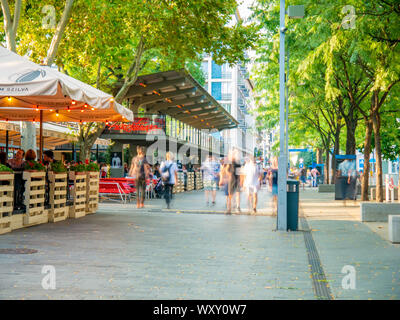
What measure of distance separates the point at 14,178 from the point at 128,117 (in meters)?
4.28

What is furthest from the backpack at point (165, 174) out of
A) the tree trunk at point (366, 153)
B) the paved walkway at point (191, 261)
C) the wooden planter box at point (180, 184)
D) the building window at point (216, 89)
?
the building window at point (216, 89)

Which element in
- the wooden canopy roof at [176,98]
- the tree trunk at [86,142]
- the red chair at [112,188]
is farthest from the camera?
the wooden canopy roof at [176,98]

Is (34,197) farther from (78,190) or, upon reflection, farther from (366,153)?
(366,153)

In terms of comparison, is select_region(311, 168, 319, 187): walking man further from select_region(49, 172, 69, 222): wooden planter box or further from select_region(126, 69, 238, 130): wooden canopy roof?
select_region(49, 172, 69, 222): wooden planter box

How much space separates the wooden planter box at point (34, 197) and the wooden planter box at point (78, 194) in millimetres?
1598

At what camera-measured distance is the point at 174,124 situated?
1594 inches

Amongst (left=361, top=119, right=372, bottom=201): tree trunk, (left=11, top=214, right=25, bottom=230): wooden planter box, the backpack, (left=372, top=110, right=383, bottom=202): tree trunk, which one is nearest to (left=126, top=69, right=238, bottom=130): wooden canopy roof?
the backpack

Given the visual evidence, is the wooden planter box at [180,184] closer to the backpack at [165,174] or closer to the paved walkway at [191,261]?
the backpack at [165,174]

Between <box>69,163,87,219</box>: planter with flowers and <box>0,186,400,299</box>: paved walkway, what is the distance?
892 millimetres

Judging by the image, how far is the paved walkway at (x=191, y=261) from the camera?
6078mm

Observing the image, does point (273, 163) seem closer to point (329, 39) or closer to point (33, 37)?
point (329, 39)

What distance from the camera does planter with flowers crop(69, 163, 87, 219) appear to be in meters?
14.5

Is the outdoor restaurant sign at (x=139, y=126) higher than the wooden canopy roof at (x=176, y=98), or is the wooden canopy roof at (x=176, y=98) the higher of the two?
the wooden canopy roof at (x=176, y=98)
